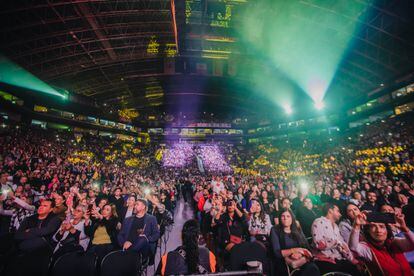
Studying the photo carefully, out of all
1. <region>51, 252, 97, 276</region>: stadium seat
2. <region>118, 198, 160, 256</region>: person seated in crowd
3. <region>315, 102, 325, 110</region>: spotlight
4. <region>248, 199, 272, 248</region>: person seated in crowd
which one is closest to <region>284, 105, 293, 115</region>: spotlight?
<region>315, 102, 325, 110</region>: spotlight

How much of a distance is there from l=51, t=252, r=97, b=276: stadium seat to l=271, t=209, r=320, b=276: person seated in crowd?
2.76m

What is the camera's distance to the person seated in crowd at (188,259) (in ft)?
7.63

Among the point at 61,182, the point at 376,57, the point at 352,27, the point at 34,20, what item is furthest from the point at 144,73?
the point at 376,57

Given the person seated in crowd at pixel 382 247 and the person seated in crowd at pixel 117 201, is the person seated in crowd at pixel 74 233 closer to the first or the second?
the person seated in crowd at pixel 117 201

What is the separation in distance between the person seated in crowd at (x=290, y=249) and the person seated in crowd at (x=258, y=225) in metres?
0.97

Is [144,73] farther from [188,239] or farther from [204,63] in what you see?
[188,239]

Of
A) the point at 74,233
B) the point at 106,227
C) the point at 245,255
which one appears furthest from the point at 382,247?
the point at 74,233

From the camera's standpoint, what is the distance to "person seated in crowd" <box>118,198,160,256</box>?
10.7 feet

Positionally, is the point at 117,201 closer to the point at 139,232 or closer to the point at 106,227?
the point at 106,227

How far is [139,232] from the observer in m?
3.39

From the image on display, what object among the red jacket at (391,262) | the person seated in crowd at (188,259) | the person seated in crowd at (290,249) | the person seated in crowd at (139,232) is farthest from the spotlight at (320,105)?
the person seated in crowd at (188,259)

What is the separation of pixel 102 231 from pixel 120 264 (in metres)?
1.41

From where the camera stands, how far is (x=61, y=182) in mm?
10000

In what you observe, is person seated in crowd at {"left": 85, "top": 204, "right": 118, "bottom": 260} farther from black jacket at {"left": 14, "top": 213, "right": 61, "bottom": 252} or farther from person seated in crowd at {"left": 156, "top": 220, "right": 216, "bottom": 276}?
person seated in crowd at {"left": 156, "top": 220, "right": 216, "bottom": 276}
